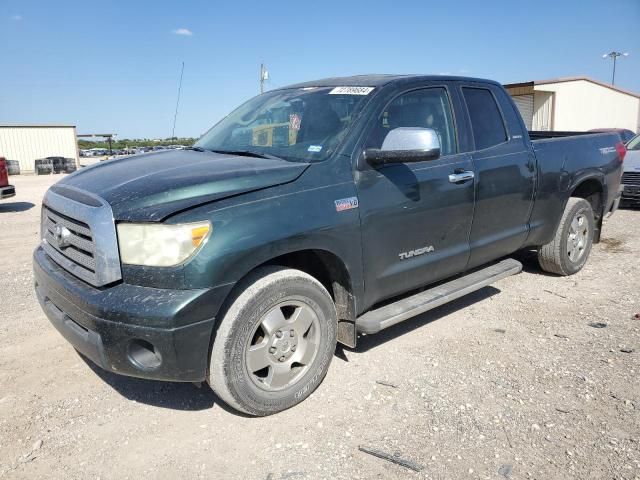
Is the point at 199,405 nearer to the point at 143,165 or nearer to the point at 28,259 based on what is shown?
A: the point at 143,165

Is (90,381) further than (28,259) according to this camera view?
No

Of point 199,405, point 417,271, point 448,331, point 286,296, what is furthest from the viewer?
point 448,331

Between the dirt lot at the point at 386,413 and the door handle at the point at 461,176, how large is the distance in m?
1.24

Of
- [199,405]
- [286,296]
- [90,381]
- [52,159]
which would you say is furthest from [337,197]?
[52,159]

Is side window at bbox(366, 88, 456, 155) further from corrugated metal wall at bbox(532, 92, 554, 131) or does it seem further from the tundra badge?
corrugated metal wall at bbox(532, 92, 554, 131)

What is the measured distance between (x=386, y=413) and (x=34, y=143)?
1465 inches

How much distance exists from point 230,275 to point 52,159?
31509 mm

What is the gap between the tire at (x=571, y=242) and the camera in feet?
17.3

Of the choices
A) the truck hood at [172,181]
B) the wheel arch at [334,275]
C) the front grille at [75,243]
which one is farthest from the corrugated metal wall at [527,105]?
the front grille at [75,243]

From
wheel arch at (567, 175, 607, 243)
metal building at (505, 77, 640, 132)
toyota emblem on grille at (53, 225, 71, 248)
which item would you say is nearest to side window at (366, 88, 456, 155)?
toyota emblem on grille at (53, 225, 71, 248)

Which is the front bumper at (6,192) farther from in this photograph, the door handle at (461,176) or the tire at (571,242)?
the tire at (571,242)

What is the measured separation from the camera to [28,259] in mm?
6598

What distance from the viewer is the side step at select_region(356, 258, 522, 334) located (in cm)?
335

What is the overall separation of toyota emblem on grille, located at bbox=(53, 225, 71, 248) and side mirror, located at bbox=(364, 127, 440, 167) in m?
1.82
